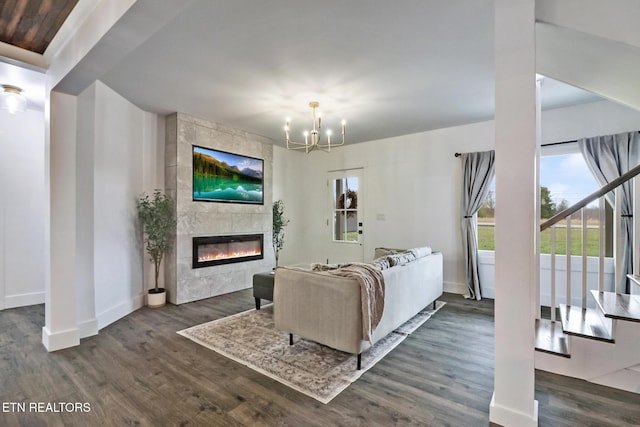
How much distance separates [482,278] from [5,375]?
5665 millimetres

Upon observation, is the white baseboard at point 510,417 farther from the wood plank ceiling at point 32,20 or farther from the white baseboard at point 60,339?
the wood plank ceiling at point 32,20

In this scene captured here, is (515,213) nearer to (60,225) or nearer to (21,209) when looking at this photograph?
(60,225)

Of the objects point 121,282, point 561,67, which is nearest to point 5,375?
point 121,282

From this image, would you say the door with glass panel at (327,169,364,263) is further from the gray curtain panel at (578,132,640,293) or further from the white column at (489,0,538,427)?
the white column at (489,0,538,427)

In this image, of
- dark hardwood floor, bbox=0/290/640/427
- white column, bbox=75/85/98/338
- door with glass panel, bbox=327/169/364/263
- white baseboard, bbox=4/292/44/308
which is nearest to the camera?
dark hardwood floor, bbox=0/290/640/427

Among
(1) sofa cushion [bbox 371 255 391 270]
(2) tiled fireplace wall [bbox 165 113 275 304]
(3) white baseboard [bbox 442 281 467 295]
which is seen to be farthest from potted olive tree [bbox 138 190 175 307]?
(3) white baseboard [bbox 442 281 467 295]

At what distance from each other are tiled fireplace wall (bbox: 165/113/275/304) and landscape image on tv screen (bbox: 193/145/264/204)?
0.10 meters

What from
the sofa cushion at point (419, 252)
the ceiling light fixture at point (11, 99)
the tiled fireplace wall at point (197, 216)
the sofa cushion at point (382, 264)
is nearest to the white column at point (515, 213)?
the sofa cushion at point (382, 264)

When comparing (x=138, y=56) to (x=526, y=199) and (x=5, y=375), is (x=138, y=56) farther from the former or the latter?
(x=526, y=199)

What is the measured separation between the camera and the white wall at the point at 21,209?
4078mm

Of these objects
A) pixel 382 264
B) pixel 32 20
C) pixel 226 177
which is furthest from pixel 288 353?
pixel 32 20

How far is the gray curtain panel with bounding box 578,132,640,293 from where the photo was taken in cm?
339

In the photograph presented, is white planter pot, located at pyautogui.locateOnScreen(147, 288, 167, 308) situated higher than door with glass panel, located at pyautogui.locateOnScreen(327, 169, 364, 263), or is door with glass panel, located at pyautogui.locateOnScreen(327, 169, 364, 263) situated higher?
door with glass panel, located at pyautogui.locateOnScreen(327, 169, 364, 263)

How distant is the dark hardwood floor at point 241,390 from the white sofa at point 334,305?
1.04ft
